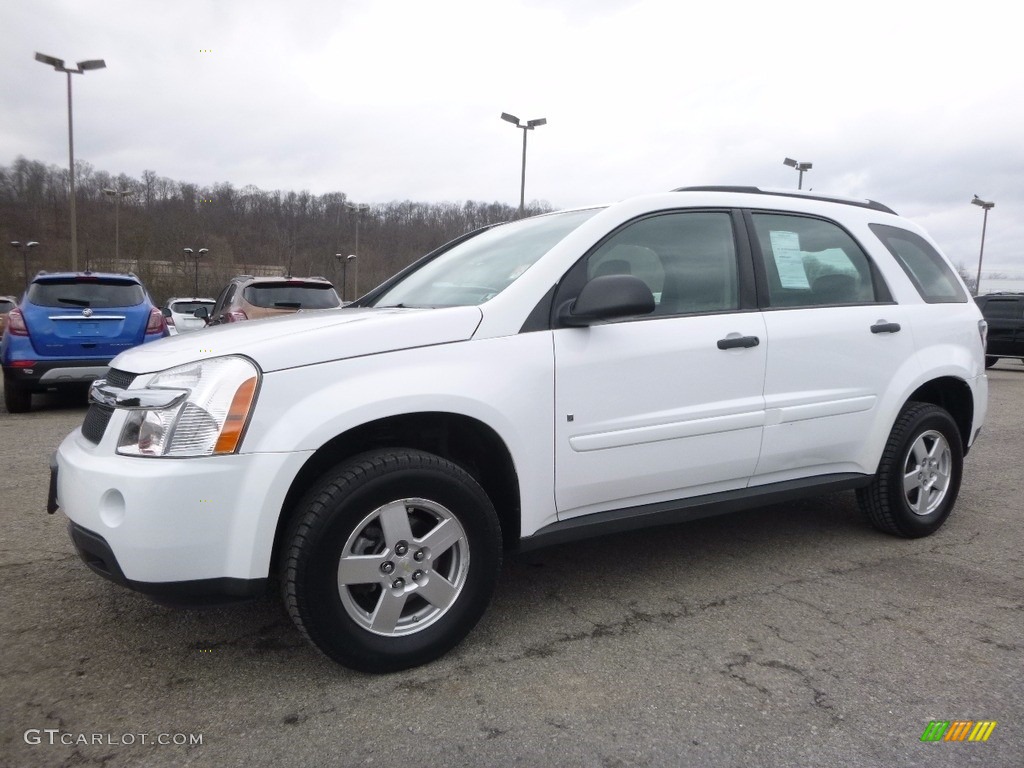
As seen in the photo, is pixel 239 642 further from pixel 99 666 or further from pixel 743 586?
pixel 743 586

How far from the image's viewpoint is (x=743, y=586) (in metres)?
3.37

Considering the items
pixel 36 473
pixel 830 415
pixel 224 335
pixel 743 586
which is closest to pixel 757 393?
pixel 830 415

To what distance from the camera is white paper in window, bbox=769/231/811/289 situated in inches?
140

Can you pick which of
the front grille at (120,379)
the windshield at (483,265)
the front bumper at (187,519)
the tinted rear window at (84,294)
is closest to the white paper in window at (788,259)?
the windshield at (483,265)

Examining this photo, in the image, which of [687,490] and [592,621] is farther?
[687,490]

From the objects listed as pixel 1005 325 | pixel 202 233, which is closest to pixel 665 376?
pixel 1005 325

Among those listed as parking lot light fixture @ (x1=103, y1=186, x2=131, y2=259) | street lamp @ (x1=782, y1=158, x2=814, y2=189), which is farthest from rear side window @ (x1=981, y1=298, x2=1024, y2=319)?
parking lot light fixture @ (x1=103, y1=186, x2=131, y2=259)

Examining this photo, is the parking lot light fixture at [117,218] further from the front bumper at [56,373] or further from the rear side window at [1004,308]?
the rear side window at [1004,308]

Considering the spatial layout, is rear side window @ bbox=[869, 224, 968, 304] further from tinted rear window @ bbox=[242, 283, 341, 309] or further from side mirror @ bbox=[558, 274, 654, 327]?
tinted rear window @ bbox=[242, 283, 341, 309]

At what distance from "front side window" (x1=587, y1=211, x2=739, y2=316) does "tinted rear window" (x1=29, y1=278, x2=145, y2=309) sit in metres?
7.00

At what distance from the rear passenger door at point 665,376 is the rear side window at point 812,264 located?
0.18m

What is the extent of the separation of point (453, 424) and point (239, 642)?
1.12 m

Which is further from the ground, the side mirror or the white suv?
the side mirror

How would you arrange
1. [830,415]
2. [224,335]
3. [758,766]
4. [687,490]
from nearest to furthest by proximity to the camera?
1. [758,766]
2. [224,335]
3. [687,490]
4. [830,415]
